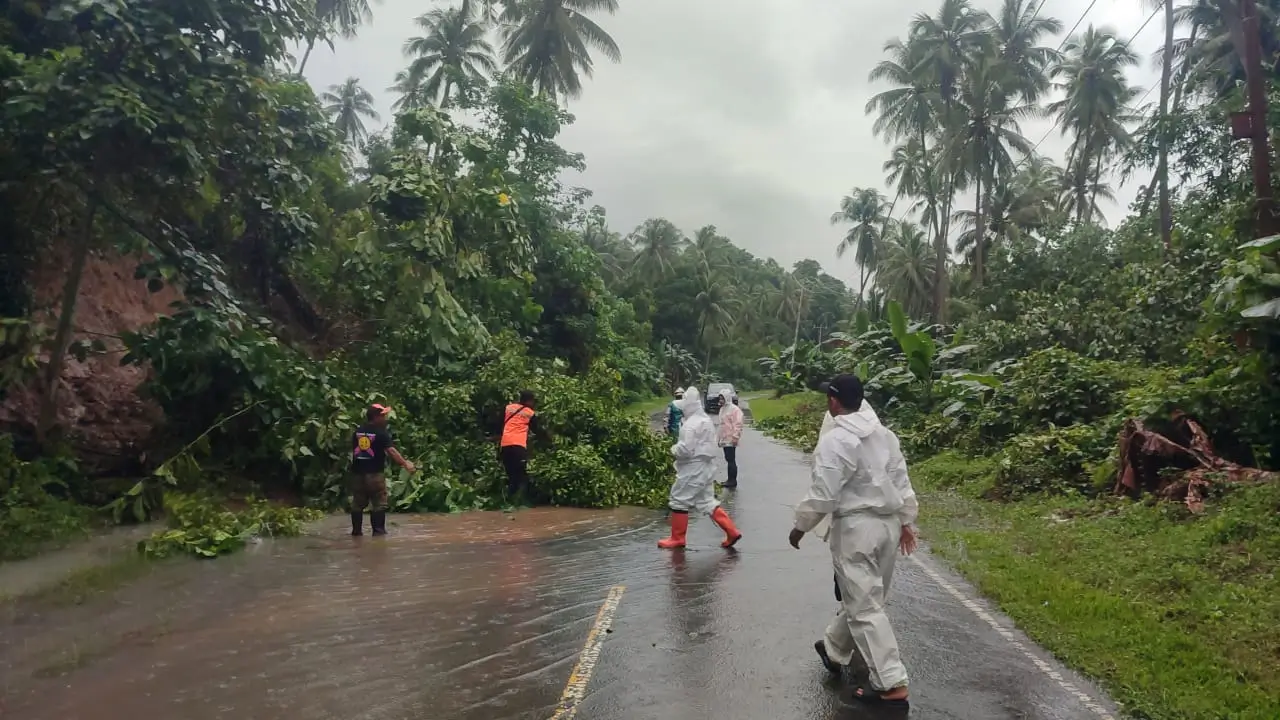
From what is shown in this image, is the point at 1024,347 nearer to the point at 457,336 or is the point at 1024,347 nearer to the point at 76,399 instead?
the point at 457,336

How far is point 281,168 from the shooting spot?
40.0 feet

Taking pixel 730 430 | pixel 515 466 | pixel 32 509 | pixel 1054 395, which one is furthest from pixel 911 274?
pixel 32 509

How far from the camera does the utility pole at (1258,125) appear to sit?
1124 centimetres

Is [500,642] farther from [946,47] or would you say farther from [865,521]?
[946,47]

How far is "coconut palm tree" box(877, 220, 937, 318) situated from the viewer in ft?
172

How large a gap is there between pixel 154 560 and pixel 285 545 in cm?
131

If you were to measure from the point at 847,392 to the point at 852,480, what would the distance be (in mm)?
489

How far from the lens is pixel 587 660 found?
5602 millimetres

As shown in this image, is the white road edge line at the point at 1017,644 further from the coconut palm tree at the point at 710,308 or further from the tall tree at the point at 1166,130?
the coconut palm tree at the point at 710,308

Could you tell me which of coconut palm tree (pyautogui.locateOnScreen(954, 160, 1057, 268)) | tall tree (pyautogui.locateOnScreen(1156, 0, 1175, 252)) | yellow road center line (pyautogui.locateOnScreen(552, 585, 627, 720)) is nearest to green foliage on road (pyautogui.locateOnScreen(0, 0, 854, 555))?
yellow road center line (pyautogui.locateOnScreen(552, 585, 627, 720))

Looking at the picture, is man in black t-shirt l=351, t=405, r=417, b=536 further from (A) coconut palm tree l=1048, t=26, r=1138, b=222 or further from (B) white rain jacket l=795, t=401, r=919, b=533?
(A) coconut palm tree l=1048, t=26, r=1138, b=222

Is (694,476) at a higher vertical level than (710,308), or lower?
lower

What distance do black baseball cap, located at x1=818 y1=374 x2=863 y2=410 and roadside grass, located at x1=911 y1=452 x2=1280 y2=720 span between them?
2123 millimetres

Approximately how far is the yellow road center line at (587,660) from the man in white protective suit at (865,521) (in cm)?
148
